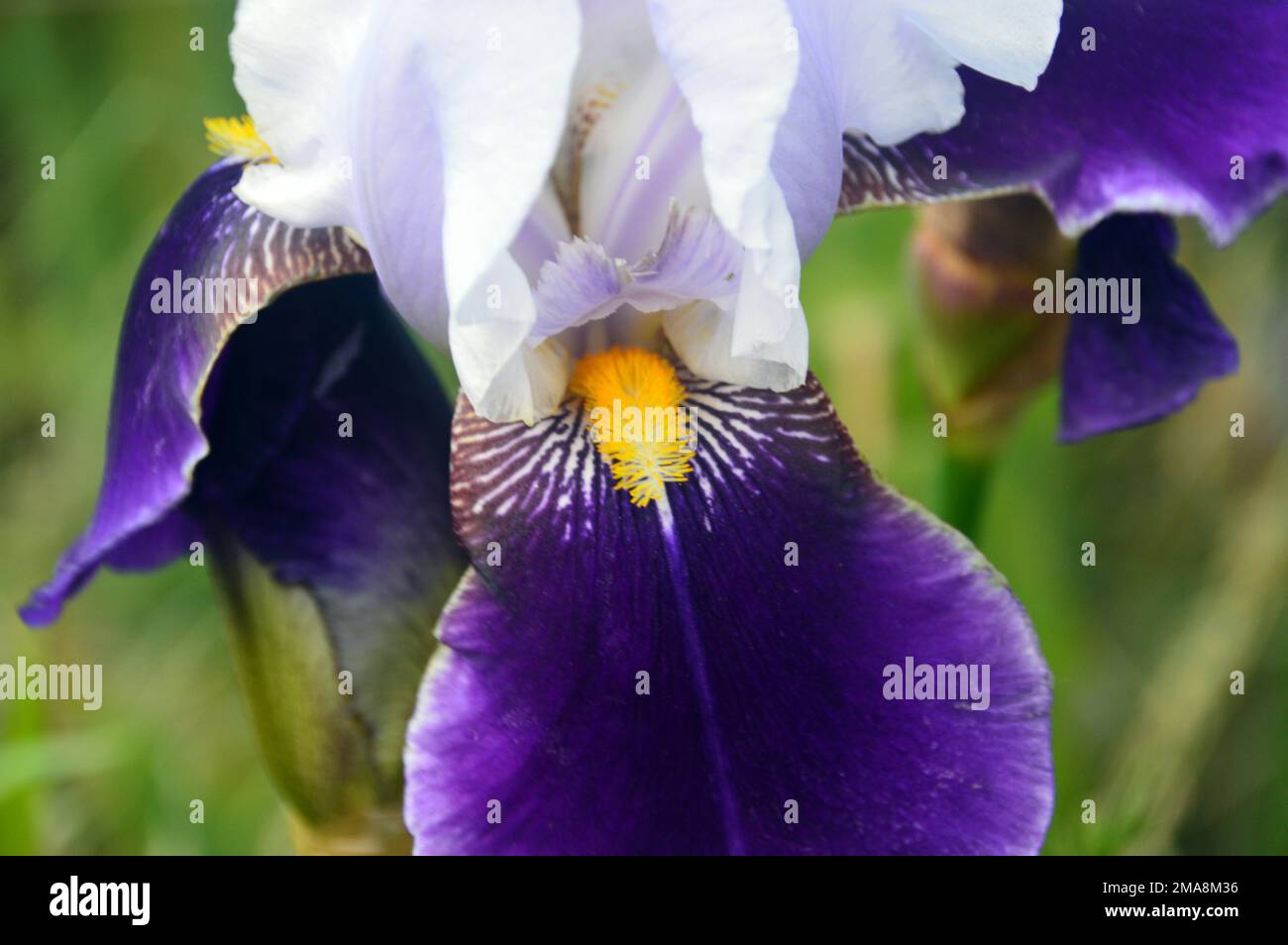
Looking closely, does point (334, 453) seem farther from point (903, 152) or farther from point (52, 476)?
point (52, 476)

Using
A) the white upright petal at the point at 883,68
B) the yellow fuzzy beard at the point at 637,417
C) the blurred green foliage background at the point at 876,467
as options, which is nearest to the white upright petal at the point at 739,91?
the white upright petal at the point at 883,68

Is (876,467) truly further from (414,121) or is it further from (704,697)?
(414,121)

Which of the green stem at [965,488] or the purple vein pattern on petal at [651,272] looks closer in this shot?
the purple vein pattern on petal at [651,272]

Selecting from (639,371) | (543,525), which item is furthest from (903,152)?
(543,525)

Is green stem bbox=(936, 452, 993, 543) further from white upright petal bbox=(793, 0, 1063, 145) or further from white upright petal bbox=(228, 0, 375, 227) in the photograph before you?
white upright petal bbox=(228, 0, 375, 227)

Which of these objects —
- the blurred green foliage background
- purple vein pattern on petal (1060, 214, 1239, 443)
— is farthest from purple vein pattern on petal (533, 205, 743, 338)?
the blurred green foliage background

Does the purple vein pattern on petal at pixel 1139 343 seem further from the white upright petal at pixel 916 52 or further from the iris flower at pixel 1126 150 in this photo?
the white upright petal at pixel 916 52

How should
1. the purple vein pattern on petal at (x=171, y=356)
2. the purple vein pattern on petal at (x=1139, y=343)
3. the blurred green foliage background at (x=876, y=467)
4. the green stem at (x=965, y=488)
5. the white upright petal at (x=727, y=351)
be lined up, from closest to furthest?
1. the white upright petal at (x=727, y=351)
2. the purple vein pattern on petal at (x=171, y=356)
3. the purple vein pattern on petal at (x=1139, y=343)
4. the green stem at (x=965, y=488)
5. the blurred green foliage background at (x=876, y=467)
